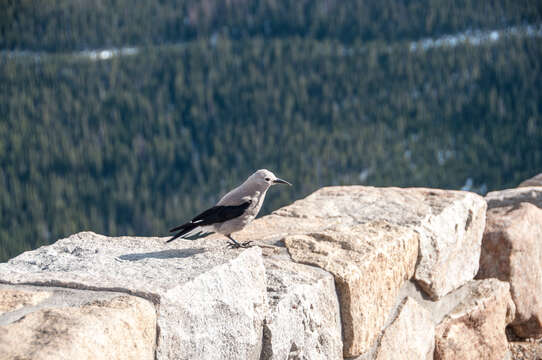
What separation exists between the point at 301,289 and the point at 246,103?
37.3 m

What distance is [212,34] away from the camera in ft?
133

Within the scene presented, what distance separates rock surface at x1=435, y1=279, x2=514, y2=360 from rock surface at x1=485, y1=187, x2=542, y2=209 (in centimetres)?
98

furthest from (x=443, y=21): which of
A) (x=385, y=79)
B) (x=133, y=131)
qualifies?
(x=133, y=131)

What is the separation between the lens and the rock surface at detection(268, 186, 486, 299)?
262 cm

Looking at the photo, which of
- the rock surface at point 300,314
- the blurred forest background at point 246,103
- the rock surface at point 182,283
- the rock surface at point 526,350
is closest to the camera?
the rock surface at point 182,283

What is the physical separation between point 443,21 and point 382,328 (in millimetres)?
38030

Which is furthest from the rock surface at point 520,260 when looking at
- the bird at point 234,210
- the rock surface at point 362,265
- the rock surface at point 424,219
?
the bird at point 234,210

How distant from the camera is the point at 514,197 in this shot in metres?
4.07

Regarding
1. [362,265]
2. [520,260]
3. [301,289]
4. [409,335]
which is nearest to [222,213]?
[301,289]

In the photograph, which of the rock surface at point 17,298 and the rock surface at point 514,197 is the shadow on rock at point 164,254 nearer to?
the rock surface at point 17,298

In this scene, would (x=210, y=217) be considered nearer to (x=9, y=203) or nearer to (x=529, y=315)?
(x=529, y=315)

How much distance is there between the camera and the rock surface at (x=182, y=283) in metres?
1.50

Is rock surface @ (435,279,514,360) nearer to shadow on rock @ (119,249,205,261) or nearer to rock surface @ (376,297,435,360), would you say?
rock surface @ (376,297,435,360)

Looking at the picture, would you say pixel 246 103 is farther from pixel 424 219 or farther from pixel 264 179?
pixel 264 179
